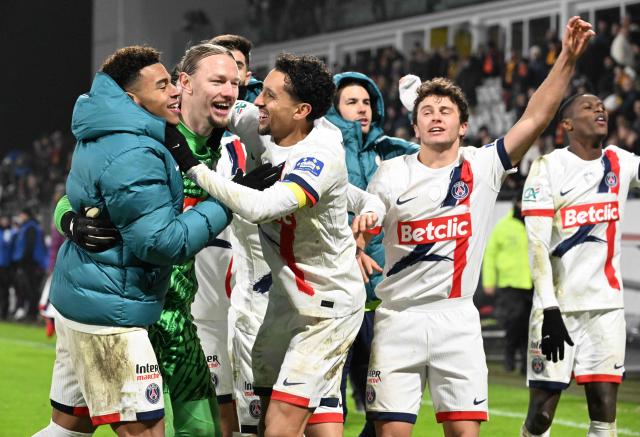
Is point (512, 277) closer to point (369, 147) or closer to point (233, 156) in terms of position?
point (369, 147)

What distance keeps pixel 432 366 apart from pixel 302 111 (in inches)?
53.7

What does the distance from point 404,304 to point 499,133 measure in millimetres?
12984

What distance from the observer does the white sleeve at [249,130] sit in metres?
5.14

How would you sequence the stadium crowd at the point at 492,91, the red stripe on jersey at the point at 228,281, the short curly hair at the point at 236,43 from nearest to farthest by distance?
1. the short curly hair at the point at 236,43
2. the red stripe on jersey at the point at 228,281
3. the stadium crowd at the point at 492,91

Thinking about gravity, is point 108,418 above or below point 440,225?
below

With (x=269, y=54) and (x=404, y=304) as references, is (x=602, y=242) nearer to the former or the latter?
(x=404, y=304)

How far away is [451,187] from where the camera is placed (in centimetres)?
522

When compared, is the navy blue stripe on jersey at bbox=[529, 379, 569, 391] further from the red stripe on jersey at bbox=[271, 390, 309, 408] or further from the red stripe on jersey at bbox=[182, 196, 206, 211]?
the red stripe on jersey at bbox=[182, 196, 206, 211]

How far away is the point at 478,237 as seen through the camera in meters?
5.22

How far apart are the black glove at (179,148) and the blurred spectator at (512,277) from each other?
829 centimetres

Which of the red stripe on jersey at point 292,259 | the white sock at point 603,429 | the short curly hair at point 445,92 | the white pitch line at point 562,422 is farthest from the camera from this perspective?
the white pitch line at point 562,422

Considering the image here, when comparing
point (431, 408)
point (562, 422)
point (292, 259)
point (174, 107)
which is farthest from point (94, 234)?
point (431, 408)

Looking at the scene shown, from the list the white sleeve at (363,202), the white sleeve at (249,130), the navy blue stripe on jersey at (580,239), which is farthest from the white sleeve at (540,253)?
the white sleeve at (249,130)

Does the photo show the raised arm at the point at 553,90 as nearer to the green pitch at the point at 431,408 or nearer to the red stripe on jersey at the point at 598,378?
the red stripe on jersey at the point at 598,378
